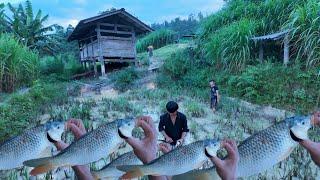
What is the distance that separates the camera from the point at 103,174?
10.3 feet

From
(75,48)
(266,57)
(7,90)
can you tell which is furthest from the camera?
(75,48)

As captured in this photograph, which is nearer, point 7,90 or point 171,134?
point 171,134

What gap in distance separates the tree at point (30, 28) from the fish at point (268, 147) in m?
26.1

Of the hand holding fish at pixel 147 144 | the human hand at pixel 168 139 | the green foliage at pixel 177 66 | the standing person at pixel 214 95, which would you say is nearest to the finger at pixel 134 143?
the hand holding fish at pixel 147 144

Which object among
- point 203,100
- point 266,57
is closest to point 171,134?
point 203,100

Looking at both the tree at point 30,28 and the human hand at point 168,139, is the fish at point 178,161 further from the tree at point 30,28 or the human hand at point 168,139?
the tree at point 30,28

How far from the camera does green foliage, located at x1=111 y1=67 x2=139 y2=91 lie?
1874 centimetres

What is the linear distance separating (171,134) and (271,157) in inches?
118

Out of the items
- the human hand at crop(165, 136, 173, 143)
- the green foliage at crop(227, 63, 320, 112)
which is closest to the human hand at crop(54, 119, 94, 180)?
the human hand at crop(165, 136, 173, 143)

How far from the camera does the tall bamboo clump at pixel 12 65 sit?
14.6 meters

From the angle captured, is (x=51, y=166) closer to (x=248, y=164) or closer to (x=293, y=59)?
(x=248, y=164)

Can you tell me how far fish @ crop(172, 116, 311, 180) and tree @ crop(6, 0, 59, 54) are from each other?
85.5 feet

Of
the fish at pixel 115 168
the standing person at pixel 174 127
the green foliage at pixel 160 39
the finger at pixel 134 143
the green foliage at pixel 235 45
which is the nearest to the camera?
the finger at pixel 134 143

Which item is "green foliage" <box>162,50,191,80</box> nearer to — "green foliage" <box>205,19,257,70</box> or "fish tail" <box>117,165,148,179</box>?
"green foliage" <box>205,19,257,70</box>
